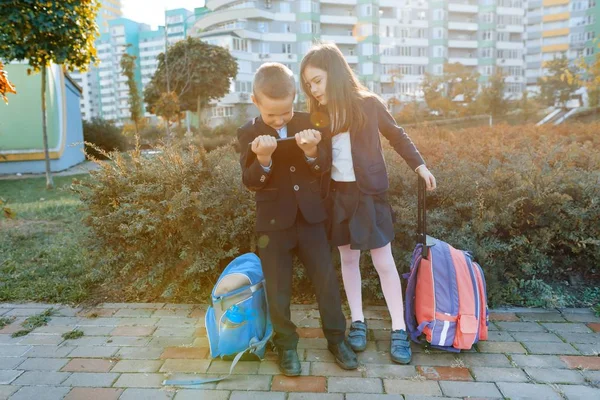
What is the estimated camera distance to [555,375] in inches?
98.6

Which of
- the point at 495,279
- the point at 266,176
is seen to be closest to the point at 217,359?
the point at 266,176

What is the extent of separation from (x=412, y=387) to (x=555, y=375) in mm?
772

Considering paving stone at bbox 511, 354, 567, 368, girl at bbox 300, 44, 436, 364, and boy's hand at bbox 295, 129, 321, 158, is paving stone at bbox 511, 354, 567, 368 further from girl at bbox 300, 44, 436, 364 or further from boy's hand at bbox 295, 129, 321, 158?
boy's hand at bbox 295, 129, 321, 158

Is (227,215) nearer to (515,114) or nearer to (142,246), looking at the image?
(142,246)

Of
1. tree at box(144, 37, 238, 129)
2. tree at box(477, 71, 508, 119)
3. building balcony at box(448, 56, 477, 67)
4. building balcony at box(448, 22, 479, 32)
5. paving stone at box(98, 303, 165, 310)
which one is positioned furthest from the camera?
building balcony at box(448, 56, 477, 67)

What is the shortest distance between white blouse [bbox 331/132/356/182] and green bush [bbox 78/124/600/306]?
3.12 ft

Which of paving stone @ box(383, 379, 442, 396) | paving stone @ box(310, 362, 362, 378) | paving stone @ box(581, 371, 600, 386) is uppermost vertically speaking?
paving stone @ box(581, 371, 600, 386)

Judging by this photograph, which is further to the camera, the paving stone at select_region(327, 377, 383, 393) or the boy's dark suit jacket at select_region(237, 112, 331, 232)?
the boy's dark suit jacket at select_region(237, 112, 331, 232)

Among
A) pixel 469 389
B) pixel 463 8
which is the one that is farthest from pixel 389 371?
pixel 463 8

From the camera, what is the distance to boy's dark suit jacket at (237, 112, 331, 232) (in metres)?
2.59

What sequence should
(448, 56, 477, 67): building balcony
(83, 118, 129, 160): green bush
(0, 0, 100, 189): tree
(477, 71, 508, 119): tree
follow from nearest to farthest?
(0, 0, 100, 189): tree, (83, 118, 129, 160): green bush, (477, 71, 508, 119): tree, (448, 56, 477, 67): building balcony

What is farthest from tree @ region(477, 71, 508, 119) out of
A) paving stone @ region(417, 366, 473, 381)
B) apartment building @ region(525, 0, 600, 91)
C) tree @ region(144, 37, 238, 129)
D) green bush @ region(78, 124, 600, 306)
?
paving stone @ region(417, 366, 473, 381)

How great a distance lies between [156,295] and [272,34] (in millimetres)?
48617

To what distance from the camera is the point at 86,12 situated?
29.7 feet
